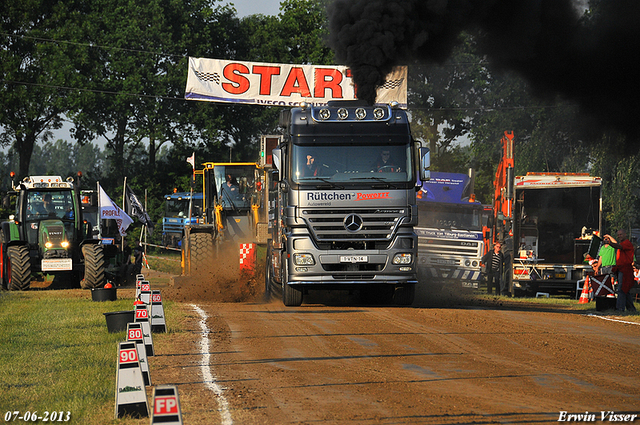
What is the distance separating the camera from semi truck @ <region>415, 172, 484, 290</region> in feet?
81.7

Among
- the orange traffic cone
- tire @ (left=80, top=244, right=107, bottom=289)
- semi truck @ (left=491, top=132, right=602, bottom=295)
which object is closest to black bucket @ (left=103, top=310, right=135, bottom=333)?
tire @ (left=80, top=244, right=107, bottom=289)

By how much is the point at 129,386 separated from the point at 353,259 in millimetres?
8488

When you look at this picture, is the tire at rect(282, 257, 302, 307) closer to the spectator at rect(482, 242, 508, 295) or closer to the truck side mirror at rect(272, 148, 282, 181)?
the truck side mirror at rect(272, 148, 282, 181)

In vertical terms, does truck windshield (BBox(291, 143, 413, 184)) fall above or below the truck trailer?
above

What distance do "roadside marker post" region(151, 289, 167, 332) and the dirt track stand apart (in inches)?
16.9

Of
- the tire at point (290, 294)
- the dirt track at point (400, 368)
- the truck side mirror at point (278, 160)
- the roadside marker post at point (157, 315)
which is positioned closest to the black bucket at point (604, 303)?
the dirt track at point (400, 368)

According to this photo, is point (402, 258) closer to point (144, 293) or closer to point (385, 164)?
point (385, 164)

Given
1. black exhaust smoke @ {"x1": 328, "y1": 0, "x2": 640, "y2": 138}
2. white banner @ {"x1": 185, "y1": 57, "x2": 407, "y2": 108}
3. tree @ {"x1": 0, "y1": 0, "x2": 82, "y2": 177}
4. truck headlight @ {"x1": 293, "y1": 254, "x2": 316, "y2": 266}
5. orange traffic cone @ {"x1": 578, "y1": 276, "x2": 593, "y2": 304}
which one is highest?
tree @ {"x1": 0, "y1": 0, "x2": 82, "y2": 177}

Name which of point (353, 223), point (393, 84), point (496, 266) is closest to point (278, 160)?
point (353, 223)

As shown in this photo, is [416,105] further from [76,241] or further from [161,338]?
[161,338]

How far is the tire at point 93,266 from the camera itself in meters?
22.1

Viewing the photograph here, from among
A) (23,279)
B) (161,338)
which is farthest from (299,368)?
(23,279)

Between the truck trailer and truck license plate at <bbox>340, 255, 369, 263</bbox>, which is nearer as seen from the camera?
truck license plate at <bbox>340, 255, 369, 263</bbox>

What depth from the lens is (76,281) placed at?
982 inches
